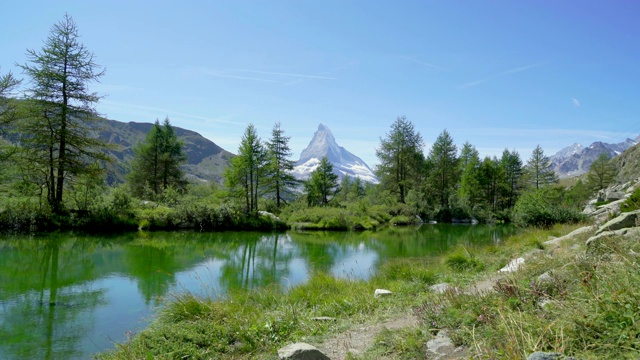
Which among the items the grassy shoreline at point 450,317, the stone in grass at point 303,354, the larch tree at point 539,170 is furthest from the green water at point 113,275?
the larch tree at point 539,170

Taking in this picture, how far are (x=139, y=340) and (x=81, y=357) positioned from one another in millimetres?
1453

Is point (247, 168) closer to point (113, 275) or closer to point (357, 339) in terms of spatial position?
point (113, 275)

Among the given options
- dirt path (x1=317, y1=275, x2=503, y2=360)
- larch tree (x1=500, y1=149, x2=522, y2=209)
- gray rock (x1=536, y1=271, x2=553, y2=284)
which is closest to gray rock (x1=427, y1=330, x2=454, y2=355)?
dirt path (x1=317, y1=275, x2=503, y2=360)

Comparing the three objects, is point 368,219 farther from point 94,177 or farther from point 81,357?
point 81,357

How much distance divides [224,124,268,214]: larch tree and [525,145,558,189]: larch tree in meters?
43.0

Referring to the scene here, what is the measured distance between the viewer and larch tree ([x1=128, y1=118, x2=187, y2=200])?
3850 cm

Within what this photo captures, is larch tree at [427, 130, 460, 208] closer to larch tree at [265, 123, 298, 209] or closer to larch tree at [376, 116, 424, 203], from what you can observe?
larch tree at [376, 116, 424, 203]

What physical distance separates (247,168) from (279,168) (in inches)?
246

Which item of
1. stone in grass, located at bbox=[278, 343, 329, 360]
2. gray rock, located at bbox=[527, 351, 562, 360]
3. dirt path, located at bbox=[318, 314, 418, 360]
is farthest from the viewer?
dirt path, located at bbox=[318, 314, 418, 360]

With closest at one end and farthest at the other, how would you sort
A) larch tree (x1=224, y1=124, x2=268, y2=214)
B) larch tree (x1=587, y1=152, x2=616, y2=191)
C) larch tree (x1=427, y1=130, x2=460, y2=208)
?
1. larch tree (x1=224, y1=124, x2=268, y2=214)
2. larch tree (x1=427, y1=130, x2=460, y2=208)
3. larch tree (x1=587, y1=152, x2=616, y2=191)

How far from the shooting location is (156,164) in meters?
38.6

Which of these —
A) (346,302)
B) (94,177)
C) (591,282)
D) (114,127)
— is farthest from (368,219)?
(114,127)

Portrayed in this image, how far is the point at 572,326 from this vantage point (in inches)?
122

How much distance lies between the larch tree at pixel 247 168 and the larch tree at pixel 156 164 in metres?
8.52
